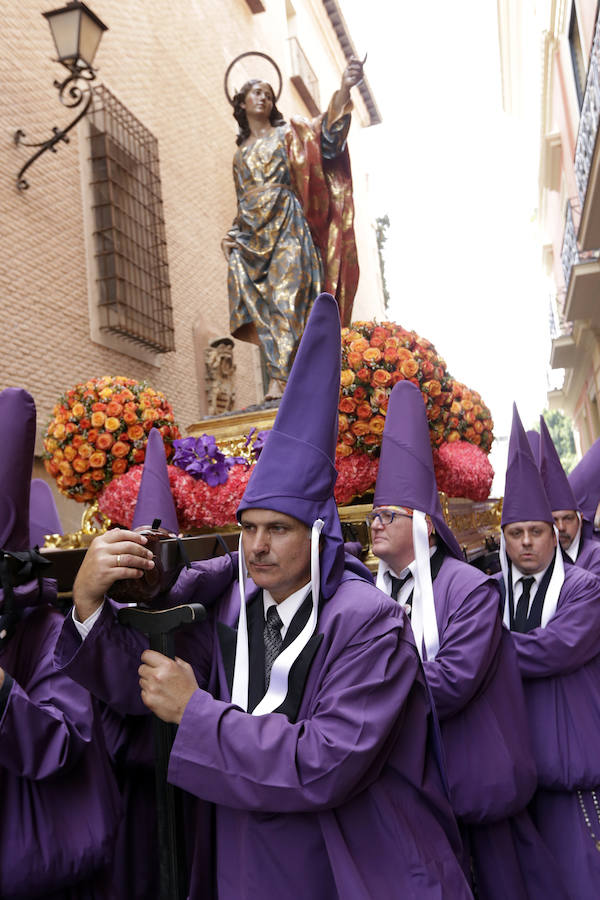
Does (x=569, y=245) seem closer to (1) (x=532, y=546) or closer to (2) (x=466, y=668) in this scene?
(1) (x=532, y=546)

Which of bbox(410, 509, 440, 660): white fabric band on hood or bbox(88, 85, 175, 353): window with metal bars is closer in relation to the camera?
bbox(410, 509, 440, 660): white fabric band on hood

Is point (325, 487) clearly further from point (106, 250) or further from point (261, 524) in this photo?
point (106, 250)

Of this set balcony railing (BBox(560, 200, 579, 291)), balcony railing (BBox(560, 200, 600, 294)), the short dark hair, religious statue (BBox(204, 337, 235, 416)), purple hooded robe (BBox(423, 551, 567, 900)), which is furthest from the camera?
balcony railing (BBox(560, 200, 579, 291))

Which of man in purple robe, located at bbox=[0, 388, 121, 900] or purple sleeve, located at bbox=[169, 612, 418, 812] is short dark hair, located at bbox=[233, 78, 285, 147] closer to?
man in purple robe, located at bbox=[0, 388, 121, 900]

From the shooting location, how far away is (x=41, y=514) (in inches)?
174

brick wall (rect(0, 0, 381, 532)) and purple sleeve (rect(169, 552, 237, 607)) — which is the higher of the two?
brick wall (rect(0, 0, 381, 532))

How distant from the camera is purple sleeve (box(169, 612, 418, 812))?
1.62m

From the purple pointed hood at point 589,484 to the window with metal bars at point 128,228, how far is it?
5709 millimetres

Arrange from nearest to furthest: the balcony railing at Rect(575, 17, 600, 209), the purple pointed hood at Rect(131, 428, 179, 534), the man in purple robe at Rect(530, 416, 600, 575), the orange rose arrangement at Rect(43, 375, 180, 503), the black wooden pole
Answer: the black wooden pole, the purple pointed hood at Rect(131, 428, 179, 534), the orange rose arrangement at Rect(43, 375, 180, 503), the man in purple robe at Rect(530, 416, 600, 575), the balcony railing at Rect(575, 17, 600, 209)

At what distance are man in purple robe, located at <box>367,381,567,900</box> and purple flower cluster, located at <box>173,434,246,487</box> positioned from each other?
1046mm

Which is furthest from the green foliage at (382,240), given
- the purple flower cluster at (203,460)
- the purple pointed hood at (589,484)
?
the purple flower cluster at (203,460)

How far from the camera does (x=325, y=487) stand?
1963mm

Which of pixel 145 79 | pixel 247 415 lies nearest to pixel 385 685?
pixel 247 415

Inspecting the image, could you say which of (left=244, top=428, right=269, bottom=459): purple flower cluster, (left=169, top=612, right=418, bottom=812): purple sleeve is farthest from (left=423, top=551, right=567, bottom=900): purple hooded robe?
(left=244, top=428, right=269, bottom=459): purple flower cluster
